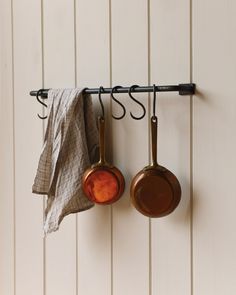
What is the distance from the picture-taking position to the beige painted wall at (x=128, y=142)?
3.11ft

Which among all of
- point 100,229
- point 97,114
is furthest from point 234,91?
point 100,229

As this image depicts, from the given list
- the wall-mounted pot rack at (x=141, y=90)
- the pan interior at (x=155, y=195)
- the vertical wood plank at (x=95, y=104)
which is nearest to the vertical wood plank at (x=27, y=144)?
the vertical wood plank at (x=95, y=104)

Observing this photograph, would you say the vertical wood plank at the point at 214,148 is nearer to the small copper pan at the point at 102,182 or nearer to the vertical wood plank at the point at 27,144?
the small copper pan at the point at 102,182

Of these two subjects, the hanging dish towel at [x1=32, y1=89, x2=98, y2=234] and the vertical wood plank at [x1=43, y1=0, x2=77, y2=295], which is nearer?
the hanging dish towel at [x1=32, y1=89, x2=98, y2=234]

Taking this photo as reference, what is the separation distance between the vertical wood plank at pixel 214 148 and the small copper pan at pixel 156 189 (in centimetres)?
5

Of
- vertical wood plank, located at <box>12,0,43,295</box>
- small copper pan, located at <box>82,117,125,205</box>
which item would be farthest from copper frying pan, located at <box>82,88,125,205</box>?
vertical wood plank, located at <box>12,0,43,295</box>

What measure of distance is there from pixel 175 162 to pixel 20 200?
47cm

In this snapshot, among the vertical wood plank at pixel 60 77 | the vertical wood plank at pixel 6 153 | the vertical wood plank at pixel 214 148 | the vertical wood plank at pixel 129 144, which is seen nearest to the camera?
the vertical wood plank at pixel 214 148

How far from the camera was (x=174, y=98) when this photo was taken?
3.27 ft

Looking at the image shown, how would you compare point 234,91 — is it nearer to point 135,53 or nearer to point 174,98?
point 174,98

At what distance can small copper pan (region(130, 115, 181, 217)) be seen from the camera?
0.96 m

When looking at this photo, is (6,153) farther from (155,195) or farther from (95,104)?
(155,195)

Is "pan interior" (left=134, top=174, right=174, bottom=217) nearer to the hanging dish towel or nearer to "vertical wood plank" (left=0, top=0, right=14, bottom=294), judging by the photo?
the hanging dish towel

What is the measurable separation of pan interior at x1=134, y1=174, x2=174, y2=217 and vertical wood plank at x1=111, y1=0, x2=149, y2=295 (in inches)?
2.9
